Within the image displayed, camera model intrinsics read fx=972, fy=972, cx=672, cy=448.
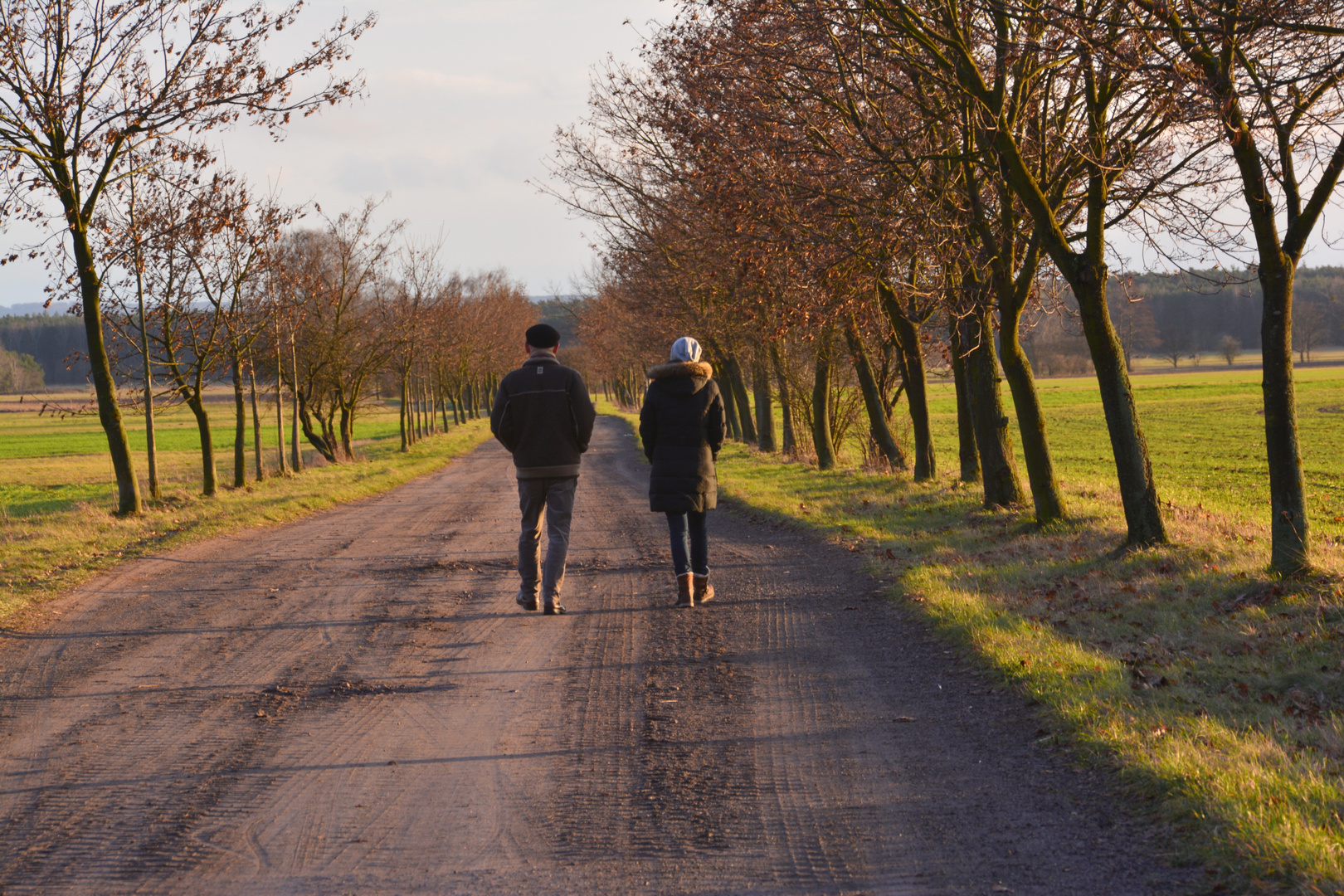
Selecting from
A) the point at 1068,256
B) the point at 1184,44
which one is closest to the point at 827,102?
the point at 1068,256

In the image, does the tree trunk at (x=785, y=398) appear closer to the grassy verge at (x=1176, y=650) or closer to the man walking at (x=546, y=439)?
the grassy verge at (x=1176, y=650)

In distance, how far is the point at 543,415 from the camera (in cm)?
773

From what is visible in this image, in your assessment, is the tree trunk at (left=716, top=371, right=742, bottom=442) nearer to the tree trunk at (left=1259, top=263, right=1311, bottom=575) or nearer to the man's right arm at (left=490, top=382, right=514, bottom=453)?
the man's right arm at (left=490, top=382, right=514, bottom=453)

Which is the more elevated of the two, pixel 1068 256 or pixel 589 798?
pixel 1068 256

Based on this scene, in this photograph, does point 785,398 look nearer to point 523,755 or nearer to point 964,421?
point 964,421

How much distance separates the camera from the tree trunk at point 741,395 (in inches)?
1231

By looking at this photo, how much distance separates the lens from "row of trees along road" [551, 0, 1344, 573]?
6.99 metres

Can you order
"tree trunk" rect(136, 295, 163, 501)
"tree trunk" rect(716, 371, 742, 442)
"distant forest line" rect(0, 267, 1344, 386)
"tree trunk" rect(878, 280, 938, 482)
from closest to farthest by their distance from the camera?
"tree trunk" rect(878, 280, 938, 482), "tree trunk" rect(136, 295, 163, 501), "tree trunk" rect(716, 371, 742, 442), "distant forest line" rect(0, 267, 1344, 386)

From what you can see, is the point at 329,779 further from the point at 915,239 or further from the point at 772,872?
the point at 915,239

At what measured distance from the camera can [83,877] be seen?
3.41m

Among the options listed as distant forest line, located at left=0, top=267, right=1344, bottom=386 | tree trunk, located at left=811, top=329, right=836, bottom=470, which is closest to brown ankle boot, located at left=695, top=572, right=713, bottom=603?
tree trunk, located at left=811, top=329, right=836, bottom=470

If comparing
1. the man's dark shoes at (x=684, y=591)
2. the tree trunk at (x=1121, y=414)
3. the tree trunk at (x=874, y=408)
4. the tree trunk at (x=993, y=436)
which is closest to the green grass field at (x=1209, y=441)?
the tree trunk at (x=874, y=408)

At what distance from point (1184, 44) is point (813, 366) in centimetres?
1892

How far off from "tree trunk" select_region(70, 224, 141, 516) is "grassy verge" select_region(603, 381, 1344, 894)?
32.8 ft
